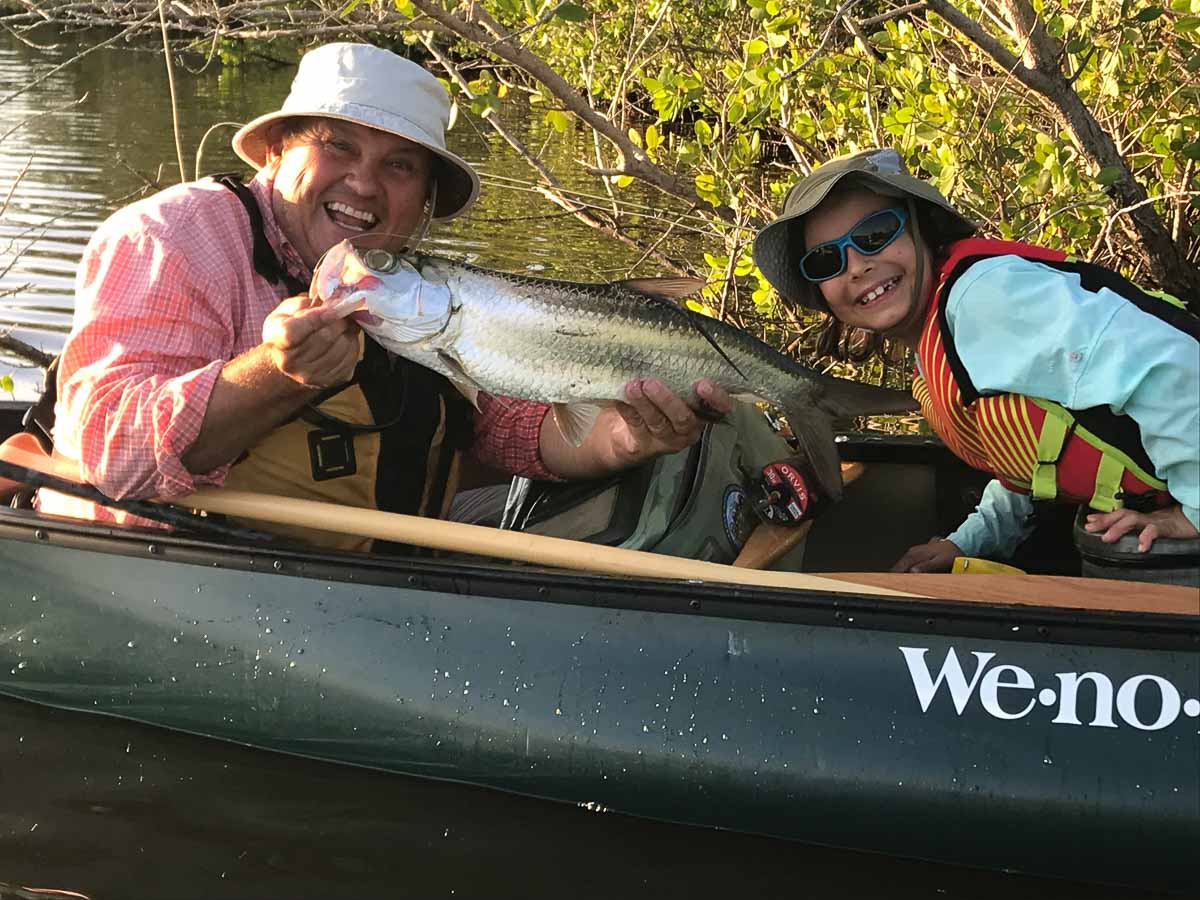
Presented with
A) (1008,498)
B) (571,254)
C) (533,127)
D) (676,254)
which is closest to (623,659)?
(1008,498)

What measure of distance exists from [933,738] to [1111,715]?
0.38 meters

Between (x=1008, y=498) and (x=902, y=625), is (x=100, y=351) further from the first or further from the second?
(x=1008, y=498)

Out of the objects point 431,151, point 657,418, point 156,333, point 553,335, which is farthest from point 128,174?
point 553,335

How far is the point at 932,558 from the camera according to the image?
3.97 meters

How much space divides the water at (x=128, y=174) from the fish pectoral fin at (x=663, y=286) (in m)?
3.36

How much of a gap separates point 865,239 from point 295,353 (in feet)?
5.01

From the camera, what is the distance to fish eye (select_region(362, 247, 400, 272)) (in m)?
2.92

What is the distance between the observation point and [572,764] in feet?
11.1

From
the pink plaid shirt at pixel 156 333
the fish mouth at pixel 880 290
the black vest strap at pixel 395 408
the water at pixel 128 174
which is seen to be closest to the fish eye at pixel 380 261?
the pink plaid shirt at pixel 156 333

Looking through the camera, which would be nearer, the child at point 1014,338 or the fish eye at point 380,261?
the fish eye at point 380,261

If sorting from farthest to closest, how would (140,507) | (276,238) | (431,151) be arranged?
(431,151)
(276,238)
(140,507)

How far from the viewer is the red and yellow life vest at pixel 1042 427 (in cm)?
326

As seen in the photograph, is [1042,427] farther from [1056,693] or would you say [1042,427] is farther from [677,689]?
[677,689]

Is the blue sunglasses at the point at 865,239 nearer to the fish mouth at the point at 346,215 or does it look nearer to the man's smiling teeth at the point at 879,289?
the man's smiling teeth at the point at 879,289
